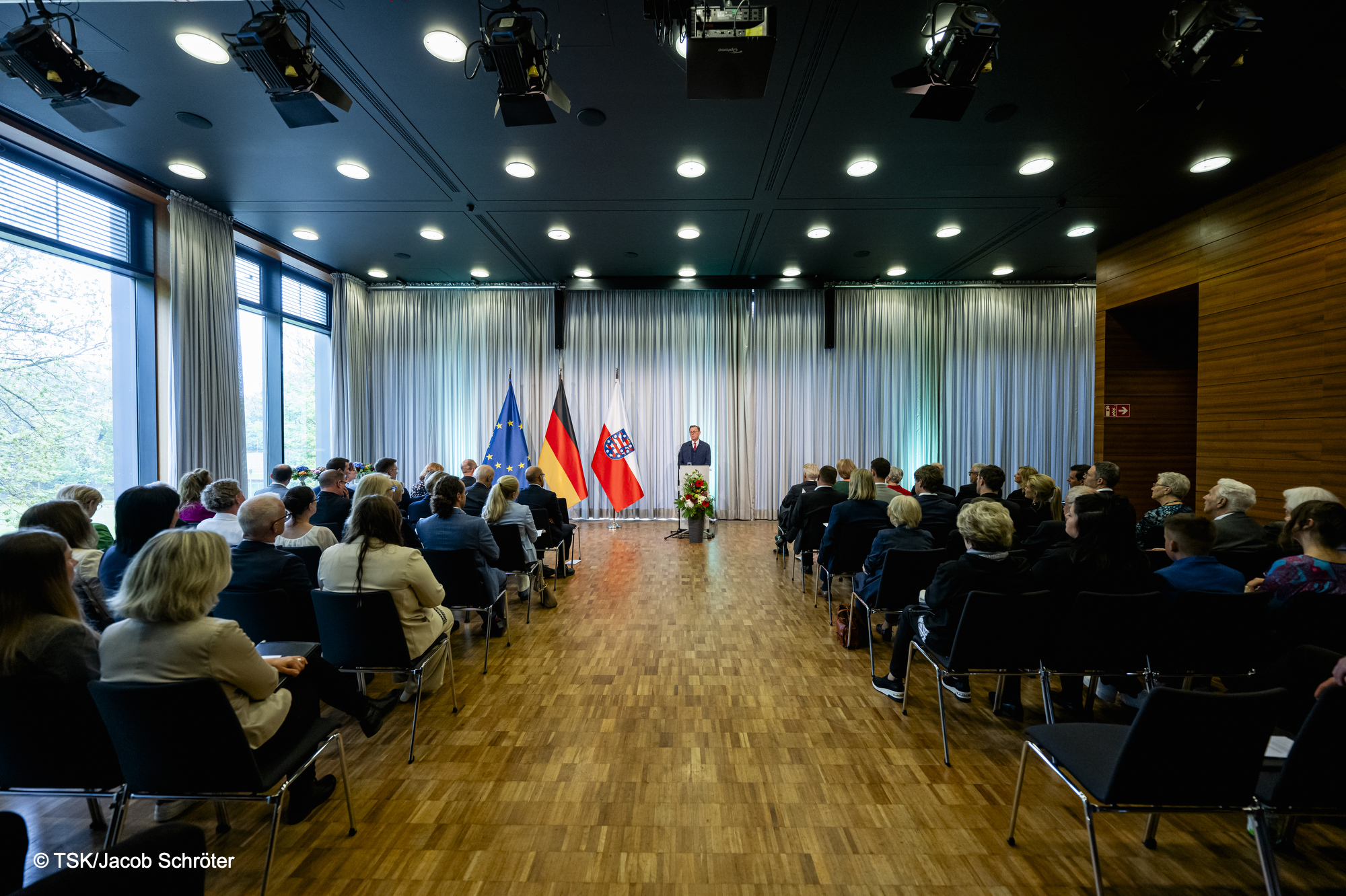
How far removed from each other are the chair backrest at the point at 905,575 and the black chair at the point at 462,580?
2633 millimetres

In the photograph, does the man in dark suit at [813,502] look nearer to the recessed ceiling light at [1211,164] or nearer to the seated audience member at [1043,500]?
the seated audience member at [1043,500]

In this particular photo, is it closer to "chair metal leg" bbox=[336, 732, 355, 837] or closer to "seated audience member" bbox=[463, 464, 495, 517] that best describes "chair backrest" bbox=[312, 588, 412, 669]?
"chair metal leg" bbox=[336, 732, 355, 837]

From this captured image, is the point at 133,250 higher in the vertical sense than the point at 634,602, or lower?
higher

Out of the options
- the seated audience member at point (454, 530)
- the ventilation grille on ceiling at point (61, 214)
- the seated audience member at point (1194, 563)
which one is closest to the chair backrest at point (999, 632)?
the seated audience member at point (1194, 563)

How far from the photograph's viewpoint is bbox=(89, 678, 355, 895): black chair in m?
1.70

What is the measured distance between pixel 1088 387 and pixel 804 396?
5.13m

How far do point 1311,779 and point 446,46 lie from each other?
5.31 metres

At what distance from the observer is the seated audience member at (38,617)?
68.6 inches

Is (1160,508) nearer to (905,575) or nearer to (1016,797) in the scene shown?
(905,575)

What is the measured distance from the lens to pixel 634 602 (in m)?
5.57

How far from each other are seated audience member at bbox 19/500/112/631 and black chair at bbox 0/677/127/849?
90 centimetres

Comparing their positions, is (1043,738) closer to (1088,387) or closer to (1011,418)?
(1011,418)

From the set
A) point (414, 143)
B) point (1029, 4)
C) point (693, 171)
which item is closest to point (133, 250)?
point (414, 143)

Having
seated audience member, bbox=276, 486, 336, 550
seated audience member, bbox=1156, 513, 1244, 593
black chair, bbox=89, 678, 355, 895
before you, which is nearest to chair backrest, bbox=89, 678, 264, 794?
black chair, bbox=89, 678, 355, 895
